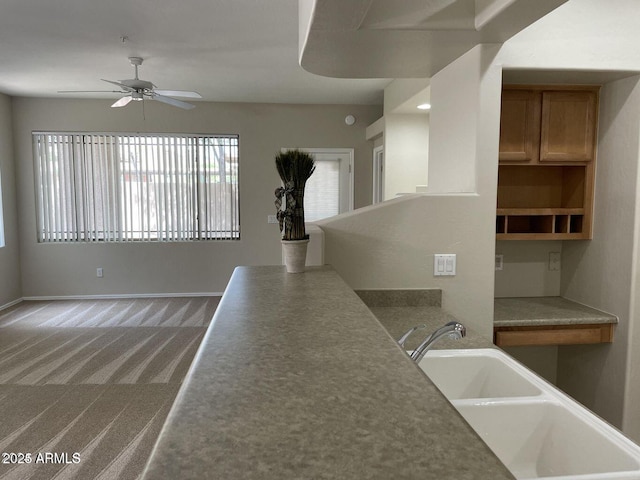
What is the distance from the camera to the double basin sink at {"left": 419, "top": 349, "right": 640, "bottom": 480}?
108 centimetres

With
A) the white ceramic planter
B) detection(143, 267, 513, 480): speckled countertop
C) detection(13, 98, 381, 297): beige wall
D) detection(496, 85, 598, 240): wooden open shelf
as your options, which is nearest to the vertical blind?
detection(13, 98, 381, 297): beige wall

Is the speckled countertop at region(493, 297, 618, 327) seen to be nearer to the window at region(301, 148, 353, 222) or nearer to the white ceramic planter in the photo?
the white ceramic planter

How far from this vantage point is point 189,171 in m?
6.05

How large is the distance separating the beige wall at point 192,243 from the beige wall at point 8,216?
→ 0.30ft

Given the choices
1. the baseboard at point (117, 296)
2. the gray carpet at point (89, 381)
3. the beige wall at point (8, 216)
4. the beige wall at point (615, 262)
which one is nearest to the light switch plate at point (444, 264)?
the beige wall at point (615, 262)

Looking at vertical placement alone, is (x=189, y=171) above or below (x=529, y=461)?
above

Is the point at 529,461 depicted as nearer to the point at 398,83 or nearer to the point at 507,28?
the point at 507,28

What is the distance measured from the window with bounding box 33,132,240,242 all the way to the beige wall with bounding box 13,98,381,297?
130 mm

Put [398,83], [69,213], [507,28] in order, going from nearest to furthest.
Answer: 1. [507,28]
2. [398,83]
3. [69,213]

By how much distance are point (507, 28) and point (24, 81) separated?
5118 mm

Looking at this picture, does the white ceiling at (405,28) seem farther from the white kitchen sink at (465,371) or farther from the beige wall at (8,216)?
the beige wall at (8,216)

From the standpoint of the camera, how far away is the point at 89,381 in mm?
3418

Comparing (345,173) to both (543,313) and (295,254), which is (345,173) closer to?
(543,313)

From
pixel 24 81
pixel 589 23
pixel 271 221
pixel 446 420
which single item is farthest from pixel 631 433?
pixel 24 81
